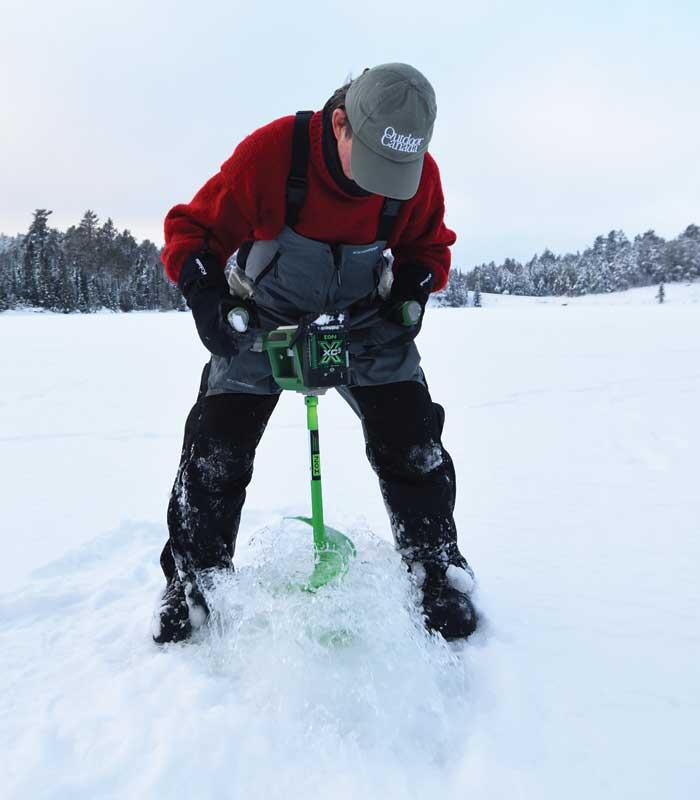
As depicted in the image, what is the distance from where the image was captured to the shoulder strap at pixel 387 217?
2021 mm

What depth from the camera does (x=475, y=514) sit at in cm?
329

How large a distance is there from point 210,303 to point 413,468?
93 centimetres

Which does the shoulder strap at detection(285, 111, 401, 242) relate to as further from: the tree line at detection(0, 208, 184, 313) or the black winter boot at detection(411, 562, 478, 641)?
the tree line at detection(0, 208, 184, 313)

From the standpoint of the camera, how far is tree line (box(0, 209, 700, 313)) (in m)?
55.8

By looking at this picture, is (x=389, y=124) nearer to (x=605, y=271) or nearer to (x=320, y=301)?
(x=320, y=301)

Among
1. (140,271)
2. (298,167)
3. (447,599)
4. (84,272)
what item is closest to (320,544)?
(447,599)

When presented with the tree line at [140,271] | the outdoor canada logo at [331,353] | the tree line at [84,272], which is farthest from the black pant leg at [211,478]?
the tree line at [84,272]

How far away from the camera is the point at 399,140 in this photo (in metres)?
1.68

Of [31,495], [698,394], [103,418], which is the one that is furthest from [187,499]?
[698,394]

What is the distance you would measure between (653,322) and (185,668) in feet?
52.2

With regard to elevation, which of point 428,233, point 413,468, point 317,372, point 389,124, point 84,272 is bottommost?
point 413,468

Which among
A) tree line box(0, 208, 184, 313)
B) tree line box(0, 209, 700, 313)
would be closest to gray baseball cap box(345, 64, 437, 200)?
tree line box(0, 209, 700, 313)

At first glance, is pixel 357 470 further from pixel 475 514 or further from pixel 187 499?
pixel 187 499

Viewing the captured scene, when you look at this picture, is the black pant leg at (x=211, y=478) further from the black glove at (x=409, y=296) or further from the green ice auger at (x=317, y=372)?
the black glove at (x=409, y=296)
